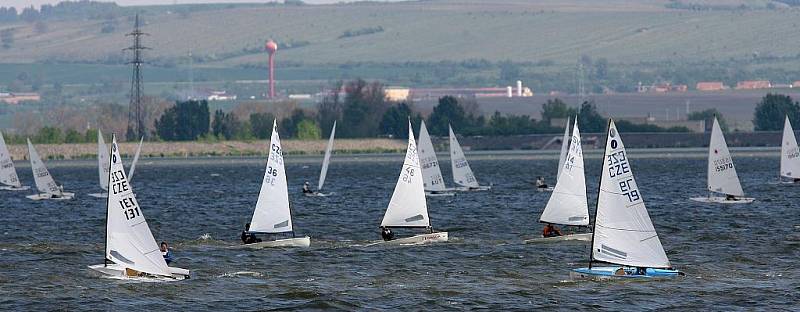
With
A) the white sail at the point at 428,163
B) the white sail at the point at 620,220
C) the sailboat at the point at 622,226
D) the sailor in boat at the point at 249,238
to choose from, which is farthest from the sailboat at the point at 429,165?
the white sail at the point at 620,220

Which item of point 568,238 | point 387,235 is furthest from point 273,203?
point 568,238

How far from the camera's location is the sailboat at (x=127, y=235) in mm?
57938

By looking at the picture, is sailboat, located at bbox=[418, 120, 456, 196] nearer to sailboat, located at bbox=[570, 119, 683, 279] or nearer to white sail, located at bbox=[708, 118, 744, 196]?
white sail, located at bbox=[708, 118, 744, 196]

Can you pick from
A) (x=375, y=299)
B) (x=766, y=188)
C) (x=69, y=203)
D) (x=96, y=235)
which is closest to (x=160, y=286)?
(x=375, y=299)

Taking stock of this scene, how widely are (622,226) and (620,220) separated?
20 cm

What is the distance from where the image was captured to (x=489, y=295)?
56188 mm

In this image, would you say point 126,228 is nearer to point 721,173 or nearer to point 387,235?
point 387,235

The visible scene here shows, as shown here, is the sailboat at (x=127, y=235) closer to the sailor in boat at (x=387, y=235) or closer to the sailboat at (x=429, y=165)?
the sailor in boat at (x=387, y=235)

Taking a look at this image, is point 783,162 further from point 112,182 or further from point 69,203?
point 112,182

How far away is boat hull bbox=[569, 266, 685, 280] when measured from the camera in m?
56.9

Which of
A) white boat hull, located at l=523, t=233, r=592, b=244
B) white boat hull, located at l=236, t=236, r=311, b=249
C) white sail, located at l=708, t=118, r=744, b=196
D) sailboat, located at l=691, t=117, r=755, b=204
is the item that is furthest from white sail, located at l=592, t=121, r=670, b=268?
sailboat, located at l=691, t=117, r=755, b=204

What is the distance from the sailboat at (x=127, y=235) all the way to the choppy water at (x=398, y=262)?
766 mm

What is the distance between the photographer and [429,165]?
108125mm

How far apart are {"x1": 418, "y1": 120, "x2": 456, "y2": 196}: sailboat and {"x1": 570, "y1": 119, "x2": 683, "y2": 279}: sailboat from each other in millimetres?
46177
